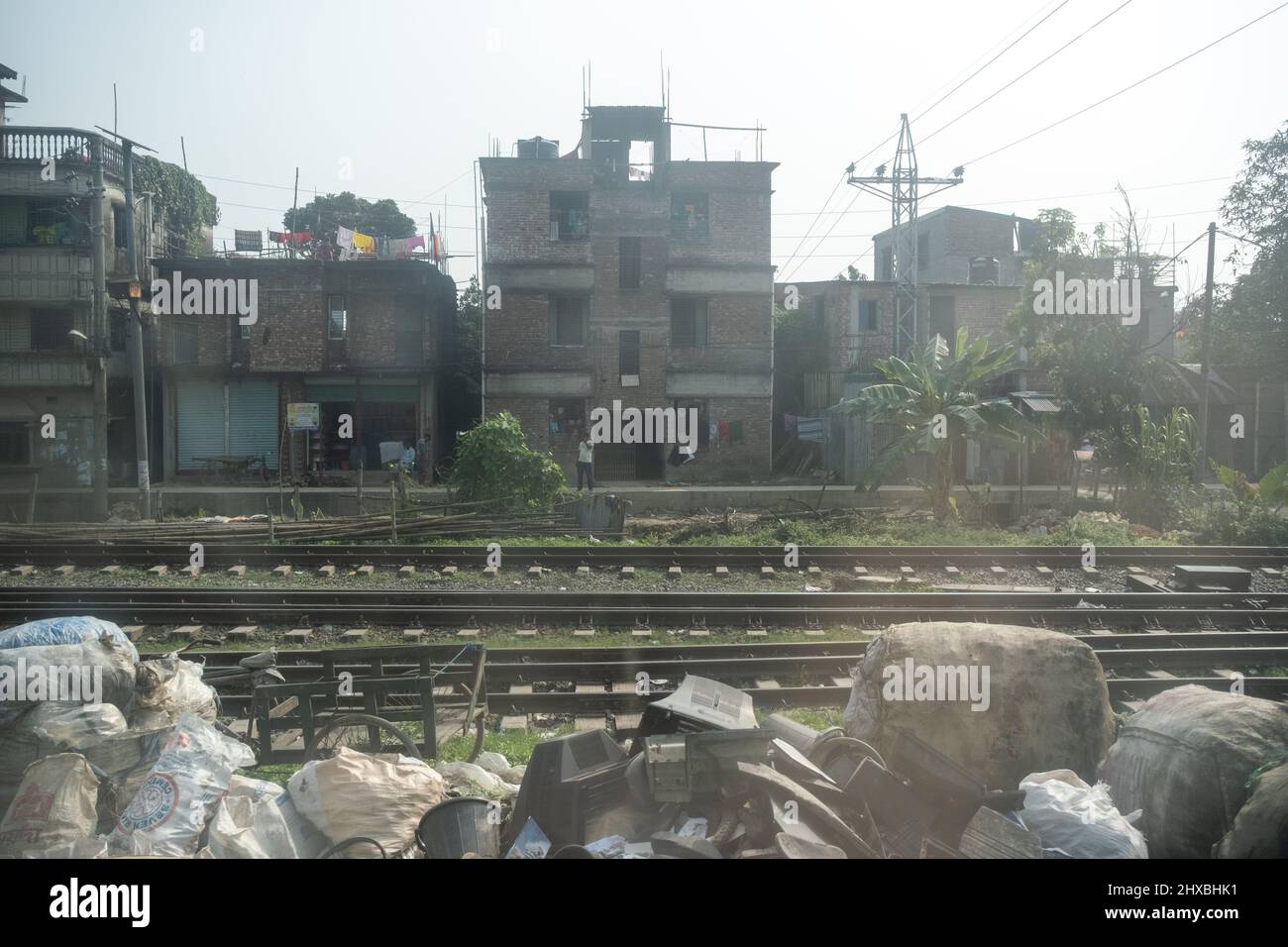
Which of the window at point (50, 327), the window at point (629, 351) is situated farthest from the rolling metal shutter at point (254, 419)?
the window at point (629, 351)

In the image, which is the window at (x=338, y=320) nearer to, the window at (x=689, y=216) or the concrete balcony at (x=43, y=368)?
the concrete balcony at (x=43, y=368)

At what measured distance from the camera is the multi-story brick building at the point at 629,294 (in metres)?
30.0

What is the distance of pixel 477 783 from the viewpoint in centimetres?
539

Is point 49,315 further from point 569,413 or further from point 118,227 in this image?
point 569,413

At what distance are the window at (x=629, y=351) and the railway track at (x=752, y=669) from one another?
21688 mm

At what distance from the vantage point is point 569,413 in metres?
30.5

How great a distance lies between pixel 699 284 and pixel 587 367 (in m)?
4.65

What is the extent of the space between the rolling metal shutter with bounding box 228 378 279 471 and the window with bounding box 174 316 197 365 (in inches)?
64.4

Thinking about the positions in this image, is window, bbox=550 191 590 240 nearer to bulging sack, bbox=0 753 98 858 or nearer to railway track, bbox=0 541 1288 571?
railway track, bbox=0 541 1288 571

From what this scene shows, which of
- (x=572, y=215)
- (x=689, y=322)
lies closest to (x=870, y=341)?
(x=689, y=322)

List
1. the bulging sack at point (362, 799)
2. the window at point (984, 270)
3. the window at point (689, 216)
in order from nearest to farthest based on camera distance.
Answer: the bulging sack at point (362, 799), the window at point (689, 216), the window at point (984, 270)
